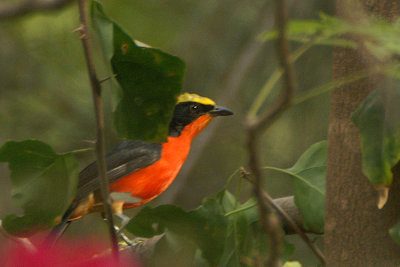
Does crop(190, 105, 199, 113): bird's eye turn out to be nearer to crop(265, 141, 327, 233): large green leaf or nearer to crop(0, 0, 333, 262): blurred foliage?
crop(0, 0, 333, 262): blurred foliage

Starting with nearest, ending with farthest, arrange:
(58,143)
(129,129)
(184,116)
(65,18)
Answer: (129,129) < (184,116) < (58,143) < (65,18)

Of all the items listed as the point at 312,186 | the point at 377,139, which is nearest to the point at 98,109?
the point at 377,139

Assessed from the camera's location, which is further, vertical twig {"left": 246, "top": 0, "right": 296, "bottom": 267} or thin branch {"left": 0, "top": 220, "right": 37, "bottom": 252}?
thin branch {"left": 0, "top": 220, "right": 37, "bottom": 252}

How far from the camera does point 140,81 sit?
1435mm

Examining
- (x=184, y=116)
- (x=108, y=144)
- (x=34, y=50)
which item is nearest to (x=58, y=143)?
(x=108, y=144)

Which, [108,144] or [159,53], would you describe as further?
[108,144]

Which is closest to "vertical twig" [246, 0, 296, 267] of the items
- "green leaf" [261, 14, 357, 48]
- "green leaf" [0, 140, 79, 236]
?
"green leaf" [261, 14, 357, 48]

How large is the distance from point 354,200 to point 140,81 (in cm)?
63

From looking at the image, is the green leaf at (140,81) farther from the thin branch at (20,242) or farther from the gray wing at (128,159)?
the gray wing at (128,159)

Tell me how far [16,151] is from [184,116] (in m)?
2.26

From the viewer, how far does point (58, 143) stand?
194 inches

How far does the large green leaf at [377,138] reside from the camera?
4.66ft

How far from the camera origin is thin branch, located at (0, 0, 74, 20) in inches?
118

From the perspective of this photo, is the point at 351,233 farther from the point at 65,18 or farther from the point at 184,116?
the point at 65,18
